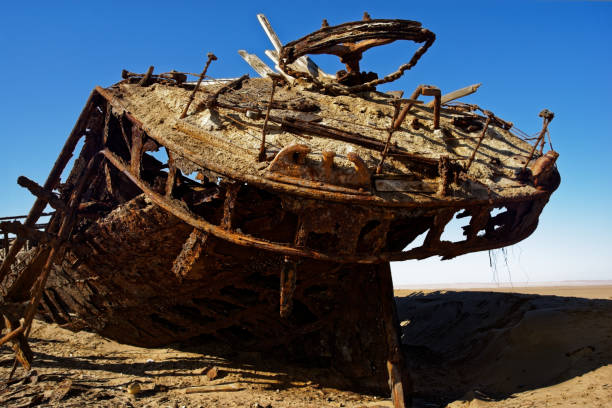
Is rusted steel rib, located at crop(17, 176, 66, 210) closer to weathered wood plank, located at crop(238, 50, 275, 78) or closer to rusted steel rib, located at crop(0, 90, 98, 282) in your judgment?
rusted steel rib, located at crop(0, 90, 98, 282)

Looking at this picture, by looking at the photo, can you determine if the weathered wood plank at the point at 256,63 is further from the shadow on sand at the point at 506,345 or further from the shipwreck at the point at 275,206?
the shadow on sand at the point at 506,345

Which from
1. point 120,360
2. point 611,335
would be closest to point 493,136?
point 611,335

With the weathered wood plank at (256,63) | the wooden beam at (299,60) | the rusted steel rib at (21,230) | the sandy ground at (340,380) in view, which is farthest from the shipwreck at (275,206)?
the weathered wood plank at (256,63)

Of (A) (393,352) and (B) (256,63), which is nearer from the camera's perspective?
(A) (393,352)

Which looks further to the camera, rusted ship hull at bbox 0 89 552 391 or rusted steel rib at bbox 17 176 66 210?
rusted steel rib at bbox 17 176 66 210

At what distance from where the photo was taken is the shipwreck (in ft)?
12.7

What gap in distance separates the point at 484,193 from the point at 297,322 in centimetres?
303

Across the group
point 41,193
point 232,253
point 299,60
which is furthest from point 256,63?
point 232,253

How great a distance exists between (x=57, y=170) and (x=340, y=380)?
479 cm

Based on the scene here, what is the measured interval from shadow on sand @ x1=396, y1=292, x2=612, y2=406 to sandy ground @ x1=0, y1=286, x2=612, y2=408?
17 millimetres

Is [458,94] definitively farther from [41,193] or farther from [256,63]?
[41,193]

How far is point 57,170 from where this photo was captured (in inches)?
237

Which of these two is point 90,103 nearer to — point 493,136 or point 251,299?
point 251,299

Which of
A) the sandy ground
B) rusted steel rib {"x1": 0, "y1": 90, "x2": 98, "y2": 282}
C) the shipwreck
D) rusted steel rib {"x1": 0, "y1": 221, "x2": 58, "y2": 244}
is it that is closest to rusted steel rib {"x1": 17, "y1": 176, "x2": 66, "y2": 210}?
the shipwreck
